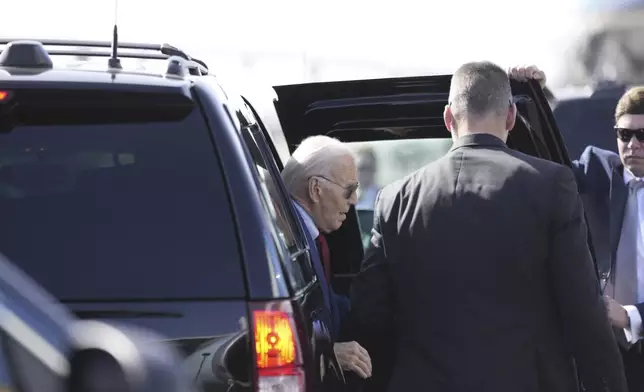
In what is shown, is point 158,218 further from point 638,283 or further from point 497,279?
point 638,283

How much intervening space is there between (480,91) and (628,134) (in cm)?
161

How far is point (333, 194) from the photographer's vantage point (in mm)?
4586

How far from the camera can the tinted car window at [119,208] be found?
2789 mm

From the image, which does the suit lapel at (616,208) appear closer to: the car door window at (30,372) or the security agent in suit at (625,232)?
the security agent in suit at (625,232)

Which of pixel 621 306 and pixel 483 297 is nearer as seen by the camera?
pixel 483 297

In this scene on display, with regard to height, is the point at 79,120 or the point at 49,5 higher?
the point at 79,120

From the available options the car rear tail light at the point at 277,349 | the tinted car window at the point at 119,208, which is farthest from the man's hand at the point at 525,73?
the car rear tail light at the point at 277,349

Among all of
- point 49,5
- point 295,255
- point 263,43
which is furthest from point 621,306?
point 263,43

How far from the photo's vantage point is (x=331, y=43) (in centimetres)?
1395

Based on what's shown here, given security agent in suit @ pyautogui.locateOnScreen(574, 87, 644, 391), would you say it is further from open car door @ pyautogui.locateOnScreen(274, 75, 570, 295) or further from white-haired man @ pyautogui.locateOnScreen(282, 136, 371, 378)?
white-haired man @ pyautogui.locateOnScreen(282, 136, 371, 378)

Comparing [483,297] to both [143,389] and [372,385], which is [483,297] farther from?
[143,389]

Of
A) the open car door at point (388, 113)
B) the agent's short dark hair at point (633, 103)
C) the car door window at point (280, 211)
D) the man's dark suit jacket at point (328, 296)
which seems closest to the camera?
the car door window at point (280, 211)

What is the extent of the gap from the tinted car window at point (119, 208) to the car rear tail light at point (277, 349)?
0.28 ft

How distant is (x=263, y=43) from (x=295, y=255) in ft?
38.5
